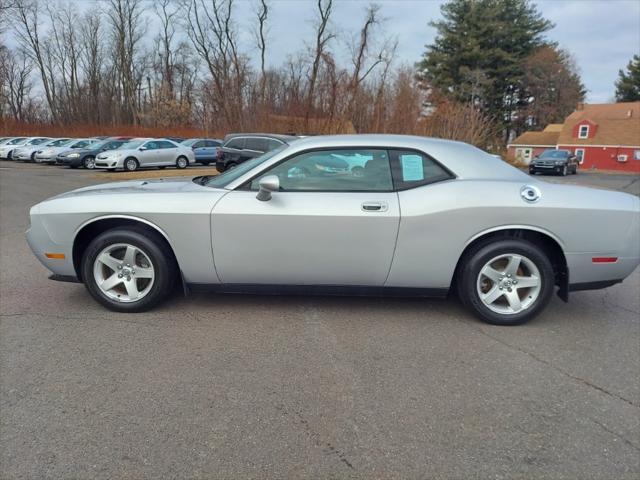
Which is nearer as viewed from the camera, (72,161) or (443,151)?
(443,151)

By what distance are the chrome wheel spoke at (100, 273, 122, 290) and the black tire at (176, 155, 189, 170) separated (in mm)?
18799

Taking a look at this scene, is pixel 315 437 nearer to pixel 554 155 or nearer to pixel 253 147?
pixel 253 147

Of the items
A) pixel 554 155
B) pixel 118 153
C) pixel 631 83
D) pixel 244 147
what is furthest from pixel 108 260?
pixel 631 83

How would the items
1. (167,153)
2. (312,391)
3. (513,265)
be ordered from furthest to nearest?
(167,153)
(513,265)
(312,391)

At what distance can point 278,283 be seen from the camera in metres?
3.58

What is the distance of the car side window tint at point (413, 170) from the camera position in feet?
11.5

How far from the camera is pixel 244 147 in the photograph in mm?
15797

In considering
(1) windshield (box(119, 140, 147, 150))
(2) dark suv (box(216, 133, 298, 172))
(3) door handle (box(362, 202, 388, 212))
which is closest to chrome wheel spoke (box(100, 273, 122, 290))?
(3) door handle (box(362, 202, 388, 212))

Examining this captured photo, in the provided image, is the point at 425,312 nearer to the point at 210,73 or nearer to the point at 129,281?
the point at 129,281

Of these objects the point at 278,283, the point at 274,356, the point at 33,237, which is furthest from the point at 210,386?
the point at 33,237

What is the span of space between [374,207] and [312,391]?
148cm

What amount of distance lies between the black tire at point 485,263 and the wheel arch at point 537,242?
3 centimetres

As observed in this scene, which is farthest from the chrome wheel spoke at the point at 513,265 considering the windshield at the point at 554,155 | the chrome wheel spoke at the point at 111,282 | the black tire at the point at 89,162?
the windshield at the point at 554,155

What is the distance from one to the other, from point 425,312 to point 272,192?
1.70m
